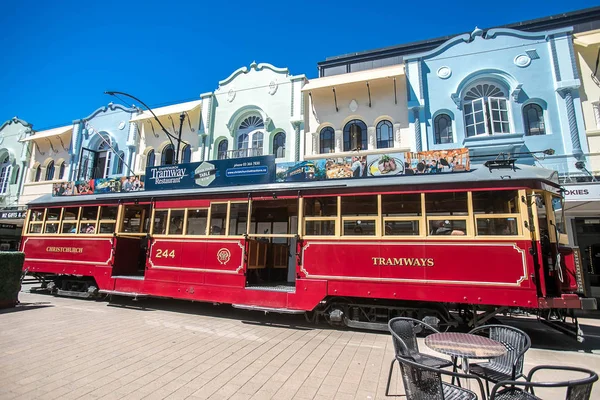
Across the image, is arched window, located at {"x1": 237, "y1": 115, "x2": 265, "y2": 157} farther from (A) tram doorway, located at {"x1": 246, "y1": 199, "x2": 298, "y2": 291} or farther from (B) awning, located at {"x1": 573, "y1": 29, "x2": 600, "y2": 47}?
(B) awning, located at {"x1": 573, "y1": 29, "x2": 600, "y2": 47}

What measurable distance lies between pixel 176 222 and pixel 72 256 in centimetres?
409

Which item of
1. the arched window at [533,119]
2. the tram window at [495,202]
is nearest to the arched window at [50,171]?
the tram window at [495,202]

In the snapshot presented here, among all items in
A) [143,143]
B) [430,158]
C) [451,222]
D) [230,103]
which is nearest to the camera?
[451,222]

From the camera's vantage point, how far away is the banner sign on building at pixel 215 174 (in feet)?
30.0

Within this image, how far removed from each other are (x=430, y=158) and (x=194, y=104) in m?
14.4

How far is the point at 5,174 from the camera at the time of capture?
79.8 ft

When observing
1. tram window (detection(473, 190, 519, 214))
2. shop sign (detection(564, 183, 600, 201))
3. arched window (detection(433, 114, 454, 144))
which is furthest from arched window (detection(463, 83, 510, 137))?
tram window (detection(473, 190, 519, 214))

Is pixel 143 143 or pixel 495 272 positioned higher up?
pixel 143 143

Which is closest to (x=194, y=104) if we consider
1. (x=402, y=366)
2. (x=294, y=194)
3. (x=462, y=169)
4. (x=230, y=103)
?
(x=230, y=103)

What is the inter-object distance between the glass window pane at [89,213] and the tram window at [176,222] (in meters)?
3.19

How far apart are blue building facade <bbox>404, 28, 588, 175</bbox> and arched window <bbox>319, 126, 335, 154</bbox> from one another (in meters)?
3.82

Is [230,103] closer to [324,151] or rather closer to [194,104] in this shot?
[194,104]

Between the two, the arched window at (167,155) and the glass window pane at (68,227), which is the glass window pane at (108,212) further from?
the arched window at (167,155)

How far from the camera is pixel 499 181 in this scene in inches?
256
